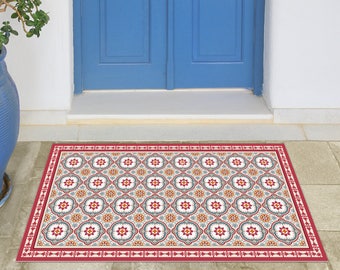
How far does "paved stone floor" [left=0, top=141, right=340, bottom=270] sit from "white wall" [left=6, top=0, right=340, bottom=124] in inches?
13.7

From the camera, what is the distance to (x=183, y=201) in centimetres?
378

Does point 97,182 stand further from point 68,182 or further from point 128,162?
point 128,162

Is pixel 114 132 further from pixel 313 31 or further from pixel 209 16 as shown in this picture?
pixel 313 31

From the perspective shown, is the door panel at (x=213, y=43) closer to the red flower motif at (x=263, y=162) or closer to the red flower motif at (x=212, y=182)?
the red flower motif at (x=263, y=162)

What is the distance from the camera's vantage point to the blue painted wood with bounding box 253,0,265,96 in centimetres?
479

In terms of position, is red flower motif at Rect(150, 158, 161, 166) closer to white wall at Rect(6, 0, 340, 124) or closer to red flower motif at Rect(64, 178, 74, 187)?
red flower motif at Rect(64, 178, 74, 187)

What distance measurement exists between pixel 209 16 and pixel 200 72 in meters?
0.38

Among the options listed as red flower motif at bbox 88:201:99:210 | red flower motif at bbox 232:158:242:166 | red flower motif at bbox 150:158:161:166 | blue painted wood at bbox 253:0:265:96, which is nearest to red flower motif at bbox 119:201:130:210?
red flower motif at bbox 88:201:99:210

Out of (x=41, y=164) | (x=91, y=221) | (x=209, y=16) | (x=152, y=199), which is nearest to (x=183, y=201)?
(x=152, y=199)

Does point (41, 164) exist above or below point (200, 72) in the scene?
below

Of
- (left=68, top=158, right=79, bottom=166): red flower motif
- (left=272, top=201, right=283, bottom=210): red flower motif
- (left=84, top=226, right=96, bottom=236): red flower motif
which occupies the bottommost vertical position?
(left=84, top=226, right=96, bottom=236): red flower motif

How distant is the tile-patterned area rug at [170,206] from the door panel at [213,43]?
2.45ft

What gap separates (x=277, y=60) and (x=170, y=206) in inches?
53.9

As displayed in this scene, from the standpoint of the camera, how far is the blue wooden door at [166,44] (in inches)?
189
